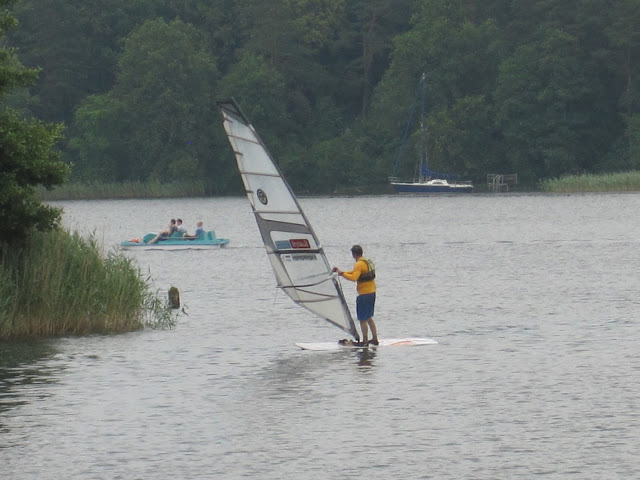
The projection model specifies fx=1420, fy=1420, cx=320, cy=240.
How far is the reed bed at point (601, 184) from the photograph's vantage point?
326 feet

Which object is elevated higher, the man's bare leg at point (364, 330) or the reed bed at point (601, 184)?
the reed bed at point (601, 184)

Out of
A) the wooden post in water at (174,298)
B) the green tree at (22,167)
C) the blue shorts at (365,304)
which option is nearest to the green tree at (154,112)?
the wooden post in water at (174,298)

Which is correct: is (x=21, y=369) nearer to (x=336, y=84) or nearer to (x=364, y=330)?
(x=364, y=330)

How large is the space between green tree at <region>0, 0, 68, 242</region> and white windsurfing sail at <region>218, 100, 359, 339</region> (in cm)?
361

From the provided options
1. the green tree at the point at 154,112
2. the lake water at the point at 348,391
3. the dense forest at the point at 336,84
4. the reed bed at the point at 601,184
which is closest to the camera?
the lake water at the point at 348,391

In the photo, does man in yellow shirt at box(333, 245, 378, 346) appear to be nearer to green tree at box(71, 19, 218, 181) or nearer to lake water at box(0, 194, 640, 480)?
lake water at box(0, 194, 640, 480)

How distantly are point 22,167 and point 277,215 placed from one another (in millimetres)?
4677

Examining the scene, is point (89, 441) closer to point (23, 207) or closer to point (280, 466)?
point (280, 466)

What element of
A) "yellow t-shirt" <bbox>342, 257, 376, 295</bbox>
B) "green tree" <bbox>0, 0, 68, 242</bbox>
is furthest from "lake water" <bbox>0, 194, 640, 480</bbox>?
"green tree" <bbox>0, 0, 68, 242</bbox>

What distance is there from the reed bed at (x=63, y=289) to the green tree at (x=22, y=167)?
1.37 feet

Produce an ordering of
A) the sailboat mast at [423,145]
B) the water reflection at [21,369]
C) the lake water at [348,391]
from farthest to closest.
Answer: the sailboat mast at [423,145] → the water reflection at [21,369] → the lake water at [348,391]

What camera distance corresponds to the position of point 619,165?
118m

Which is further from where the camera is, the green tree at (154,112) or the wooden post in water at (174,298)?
the green tree at (154,112)

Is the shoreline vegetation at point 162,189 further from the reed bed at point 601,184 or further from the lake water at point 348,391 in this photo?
the lake water at point 348,391
